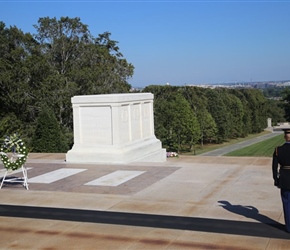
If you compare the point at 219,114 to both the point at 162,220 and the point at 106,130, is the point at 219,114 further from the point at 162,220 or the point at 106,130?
the point at 162,220

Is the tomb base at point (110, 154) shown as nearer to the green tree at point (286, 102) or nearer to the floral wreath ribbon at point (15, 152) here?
the floral wreath ribbon at point (15, 152)

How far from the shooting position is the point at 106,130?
13617mm

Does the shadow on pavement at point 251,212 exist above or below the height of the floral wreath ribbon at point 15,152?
below

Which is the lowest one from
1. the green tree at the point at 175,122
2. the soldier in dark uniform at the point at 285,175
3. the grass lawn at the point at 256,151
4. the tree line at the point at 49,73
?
the grass lawn at the point at 256,151

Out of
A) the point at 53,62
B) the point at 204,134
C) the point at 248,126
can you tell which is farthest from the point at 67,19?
the point at 248,126

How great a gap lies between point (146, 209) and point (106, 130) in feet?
19.2

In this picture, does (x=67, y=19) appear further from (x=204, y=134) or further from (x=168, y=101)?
(x=204, y=134)

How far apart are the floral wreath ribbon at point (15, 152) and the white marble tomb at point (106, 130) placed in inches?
141

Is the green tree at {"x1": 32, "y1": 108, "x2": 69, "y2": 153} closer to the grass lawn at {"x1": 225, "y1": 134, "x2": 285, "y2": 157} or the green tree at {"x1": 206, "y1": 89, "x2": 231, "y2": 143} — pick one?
the grass lawn at {"x1": 225, "y1": 134, "x2": 285, "y2": 157}

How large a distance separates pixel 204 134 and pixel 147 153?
53479 mm

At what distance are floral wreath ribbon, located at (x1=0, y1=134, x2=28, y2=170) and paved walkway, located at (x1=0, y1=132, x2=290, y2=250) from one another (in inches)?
22.6

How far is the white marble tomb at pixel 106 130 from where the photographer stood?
13.3m

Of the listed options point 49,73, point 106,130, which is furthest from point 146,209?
point 49,73

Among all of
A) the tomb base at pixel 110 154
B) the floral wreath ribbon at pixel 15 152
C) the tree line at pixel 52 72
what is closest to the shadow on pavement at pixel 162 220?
the floral wreath ribbon at pixel 15 152
